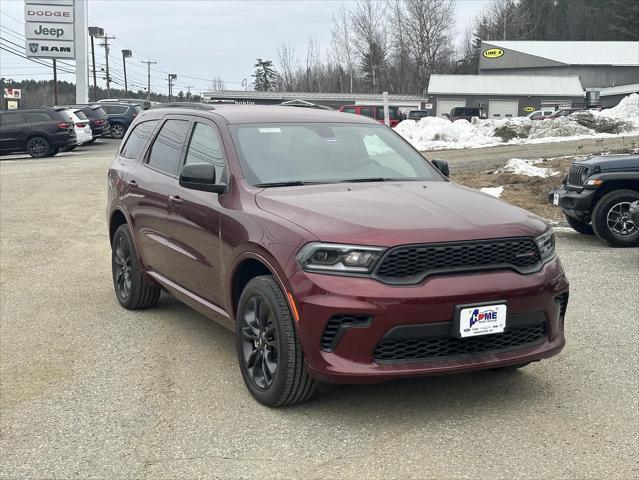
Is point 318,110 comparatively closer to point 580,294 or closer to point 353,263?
point 353,263

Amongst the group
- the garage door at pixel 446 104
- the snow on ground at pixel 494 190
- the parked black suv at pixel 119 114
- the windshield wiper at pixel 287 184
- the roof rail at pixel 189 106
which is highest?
the garage door at pixel 446 104

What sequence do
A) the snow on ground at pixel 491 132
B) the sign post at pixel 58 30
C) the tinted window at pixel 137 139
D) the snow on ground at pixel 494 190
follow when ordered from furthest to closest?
the sign post at pixel 58 30, the snow on ground at pixel 491 132, the snow on ground at pixel 494 190, the tinted window at pixel 137 139

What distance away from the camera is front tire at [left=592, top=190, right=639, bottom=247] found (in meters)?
9.41

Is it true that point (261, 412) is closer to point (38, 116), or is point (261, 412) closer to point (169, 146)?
point (169, 146)

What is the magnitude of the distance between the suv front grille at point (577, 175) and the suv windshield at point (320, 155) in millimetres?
4936

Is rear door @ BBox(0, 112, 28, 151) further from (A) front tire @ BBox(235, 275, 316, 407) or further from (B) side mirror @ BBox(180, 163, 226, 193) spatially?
(A) front tire @ BBox(235, 275, 316, 407)

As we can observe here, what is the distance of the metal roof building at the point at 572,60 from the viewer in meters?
71.8

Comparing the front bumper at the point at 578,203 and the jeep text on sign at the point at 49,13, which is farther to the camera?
the jeep text on sign at the point at 49,13

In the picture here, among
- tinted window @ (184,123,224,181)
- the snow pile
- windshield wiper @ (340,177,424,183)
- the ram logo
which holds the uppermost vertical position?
the ram logo

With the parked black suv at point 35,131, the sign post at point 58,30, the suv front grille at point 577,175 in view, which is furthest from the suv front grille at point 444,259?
the sign post at point 58,30

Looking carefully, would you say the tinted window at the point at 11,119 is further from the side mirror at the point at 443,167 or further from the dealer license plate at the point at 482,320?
the dealer license plate at the point at 482,320

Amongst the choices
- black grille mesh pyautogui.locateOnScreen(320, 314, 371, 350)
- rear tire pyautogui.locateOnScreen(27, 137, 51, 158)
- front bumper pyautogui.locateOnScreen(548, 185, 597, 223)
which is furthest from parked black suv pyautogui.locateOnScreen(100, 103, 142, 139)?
black grille mesh pyautogui.locateOnScreen(320, 314, 371, 350)

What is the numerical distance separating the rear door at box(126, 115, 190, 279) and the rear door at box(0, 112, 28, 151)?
22237 millimetres

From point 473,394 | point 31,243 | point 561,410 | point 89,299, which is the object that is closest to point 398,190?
point 473,394
